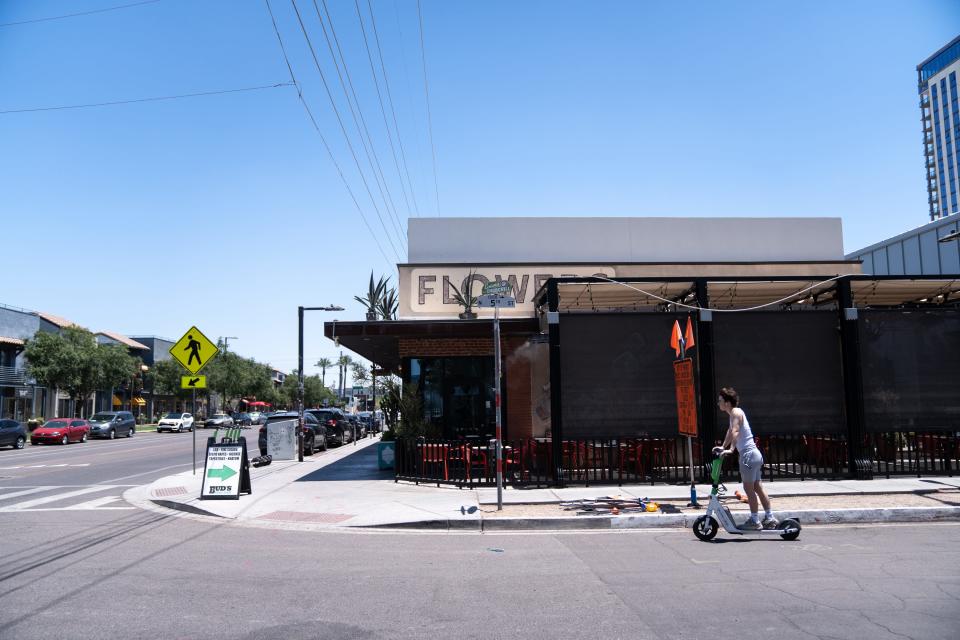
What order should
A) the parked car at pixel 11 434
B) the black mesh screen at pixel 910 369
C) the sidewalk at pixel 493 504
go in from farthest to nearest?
1. the parked car at pixel 11 434
2. the black mesh screen at pixel 910 369
3. the sidewalk at pixel 493 504

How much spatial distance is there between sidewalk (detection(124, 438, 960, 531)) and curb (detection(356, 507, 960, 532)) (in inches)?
0.6

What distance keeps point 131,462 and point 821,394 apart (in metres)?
22.0

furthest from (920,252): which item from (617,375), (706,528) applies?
(706,528)

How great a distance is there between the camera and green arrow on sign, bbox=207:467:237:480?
12703mm

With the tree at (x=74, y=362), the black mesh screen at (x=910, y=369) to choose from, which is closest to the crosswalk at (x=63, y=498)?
the black mesh screen at (x=910, y=369)

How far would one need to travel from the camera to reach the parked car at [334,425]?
30.5 m

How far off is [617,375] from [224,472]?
820 centimetres

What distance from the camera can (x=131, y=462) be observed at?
2320cm

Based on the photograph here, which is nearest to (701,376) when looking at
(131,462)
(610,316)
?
(610,316)

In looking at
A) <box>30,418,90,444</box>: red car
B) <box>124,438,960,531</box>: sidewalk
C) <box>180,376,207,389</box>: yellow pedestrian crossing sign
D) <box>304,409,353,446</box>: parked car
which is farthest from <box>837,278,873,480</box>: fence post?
<box>30,418,90,444</box>: red car

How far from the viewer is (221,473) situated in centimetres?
1273

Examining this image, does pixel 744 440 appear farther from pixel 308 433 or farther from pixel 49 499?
pixel 308 433

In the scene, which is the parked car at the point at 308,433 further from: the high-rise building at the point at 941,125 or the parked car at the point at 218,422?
the high-rise building at the point at 941,125

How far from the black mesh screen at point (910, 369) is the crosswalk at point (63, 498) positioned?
50.9 feet
